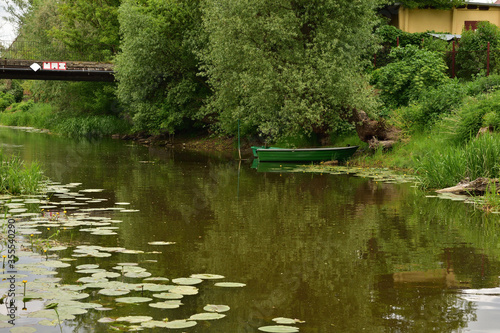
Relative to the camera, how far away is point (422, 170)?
1575cm

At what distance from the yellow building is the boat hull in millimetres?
14917

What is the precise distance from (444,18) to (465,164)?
78.0ft

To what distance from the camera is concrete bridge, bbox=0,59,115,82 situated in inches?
1499

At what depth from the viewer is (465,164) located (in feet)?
45.8

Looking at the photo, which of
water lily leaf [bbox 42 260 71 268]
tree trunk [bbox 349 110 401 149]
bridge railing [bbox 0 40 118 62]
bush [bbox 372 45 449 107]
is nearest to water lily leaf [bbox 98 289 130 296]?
water lily leaf [bbox 42 260 71 268]

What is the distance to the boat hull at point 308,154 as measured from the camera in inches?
856

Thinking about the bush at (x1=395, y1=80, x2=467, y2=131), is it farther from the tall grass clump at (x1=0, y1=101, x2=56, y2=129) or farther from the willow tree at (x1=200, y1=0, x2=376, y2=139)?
the tall grass clump at (x1=0, y1=101, x2=56, y2=129)

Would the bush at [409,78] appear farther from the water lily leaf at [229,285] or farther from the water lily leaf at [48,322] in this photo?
the water lily leaf at [48,322]

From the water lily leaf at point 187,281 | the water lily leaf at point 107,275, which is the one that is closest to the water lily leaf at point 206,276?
the water lily leaf at point 187,281

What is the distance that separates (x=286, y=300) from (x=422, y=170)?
34.9 feet

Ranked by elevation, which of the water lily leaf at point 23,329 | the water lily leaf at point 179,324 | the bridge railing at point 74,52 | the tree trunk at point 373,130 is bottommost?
A: the water lily leaf at point 23,329

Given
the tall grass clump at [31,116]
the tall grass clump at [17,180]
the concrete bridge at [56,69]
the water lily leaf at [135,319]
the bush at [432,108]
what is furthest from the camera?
the tall grass clump at [31,116]

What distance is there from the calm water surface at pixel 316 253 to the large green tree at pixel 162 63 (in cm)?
1774

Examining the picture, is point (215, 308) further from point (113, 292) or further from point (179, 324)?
point (113, 292)
